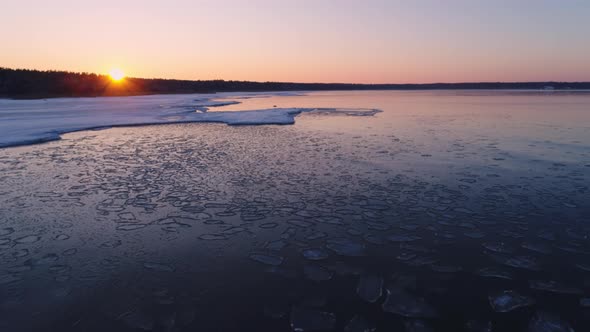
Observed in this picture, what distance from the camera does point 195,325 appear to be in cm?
283

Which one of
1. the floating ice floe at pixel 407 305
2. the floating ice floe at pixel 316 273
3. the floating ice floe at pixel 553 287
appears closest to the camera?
the floating ice floe at pixel 407 305

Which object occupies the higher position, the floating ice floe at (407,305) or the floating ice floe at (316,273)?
the floating ice floe at (316,273)

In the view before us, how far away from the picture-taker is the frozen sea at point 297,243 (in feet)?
9.77

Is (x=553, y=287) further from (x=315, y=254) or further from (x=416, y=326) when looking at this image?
(x=315, y=254)

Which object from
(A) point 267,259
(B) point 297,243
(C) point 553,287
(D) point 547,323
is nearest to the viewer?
(D) point 547,323

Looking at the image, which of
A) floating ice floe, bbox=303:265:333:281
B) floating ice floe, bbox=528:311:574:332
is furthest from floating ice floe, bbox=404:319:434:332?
floating ice floe, bbox=303:265:333:281

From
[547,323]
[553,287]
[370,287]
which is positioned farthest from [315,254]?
[553,287]

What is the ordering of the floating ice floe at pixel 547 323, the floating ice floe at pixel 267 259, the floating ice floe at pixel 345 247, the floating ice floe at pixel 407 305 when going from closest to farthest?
1. the floating ice floe at pixel 547 323
2. the floating ice floe at pixel 407 305
3. the floating ice floe at pixel 267 259
4. the floating ice floe at pixel 345 247

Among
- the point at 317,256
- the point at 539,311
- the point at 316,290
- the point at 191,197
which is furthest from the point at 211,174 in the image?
the point at 539,311

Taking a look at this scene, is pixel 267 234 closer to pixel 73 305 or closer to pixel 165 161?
pixel 73 305

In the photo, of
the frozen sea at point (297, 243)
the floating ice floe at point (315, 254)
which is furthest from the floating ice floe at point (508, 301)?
the floating ice floe at point (315, 254)

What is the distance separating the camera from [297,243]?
13.9 feet

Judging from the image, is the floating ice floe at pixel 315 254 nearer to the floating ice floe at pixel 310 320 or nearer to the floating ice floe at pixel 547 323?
the floating ice floe at pixel 310 320

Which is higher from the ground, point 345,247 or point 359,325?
point 345,247
